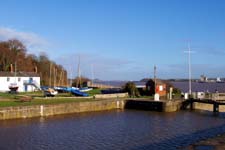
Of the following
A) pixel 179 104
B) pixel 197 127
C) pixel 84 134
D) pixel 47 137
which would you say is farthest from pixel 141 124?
pixel 179 104

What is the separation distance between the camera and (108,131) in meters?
30.3

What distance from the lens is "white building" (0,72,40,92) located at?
199 feet

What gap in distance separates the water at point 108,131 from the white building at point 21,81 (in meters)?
23.6

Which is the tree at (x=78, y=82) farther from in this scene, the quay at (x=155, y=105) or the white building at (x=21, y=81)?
the quay at (x=155, y=105)

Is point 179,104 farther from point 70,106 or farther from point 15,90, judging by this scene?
point 15,90

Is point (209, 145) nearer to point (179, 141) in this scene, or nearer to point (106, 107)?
point (179, 141)

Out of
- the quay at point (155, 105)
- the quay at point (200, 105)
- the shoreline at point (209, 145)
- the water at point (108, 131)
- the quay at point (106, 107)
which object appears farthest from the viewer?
the quay at point (200, 105)

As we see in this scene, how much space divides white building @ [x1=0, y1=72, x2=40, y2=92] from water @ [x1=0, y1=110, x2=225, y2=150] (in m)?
23.6

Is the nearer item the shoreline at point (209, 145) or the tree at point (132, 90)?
the shoreline at point (209, 145)

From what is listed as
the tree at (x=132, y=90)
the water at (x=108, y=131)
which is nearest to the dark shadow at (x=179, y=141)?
the water at (x=108, y=131)

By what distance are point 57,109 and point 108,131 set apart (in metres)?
12.5

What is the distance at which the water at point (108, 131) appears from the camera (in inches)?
973

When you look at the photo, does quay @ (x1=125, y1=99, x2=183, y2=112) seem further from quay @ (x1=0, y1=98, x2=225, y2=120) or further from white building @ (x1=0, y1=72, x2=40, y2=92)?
white building @ (x1=0, y1=72, x2=40, y2=92)

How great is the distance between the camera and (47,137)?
2728cm
